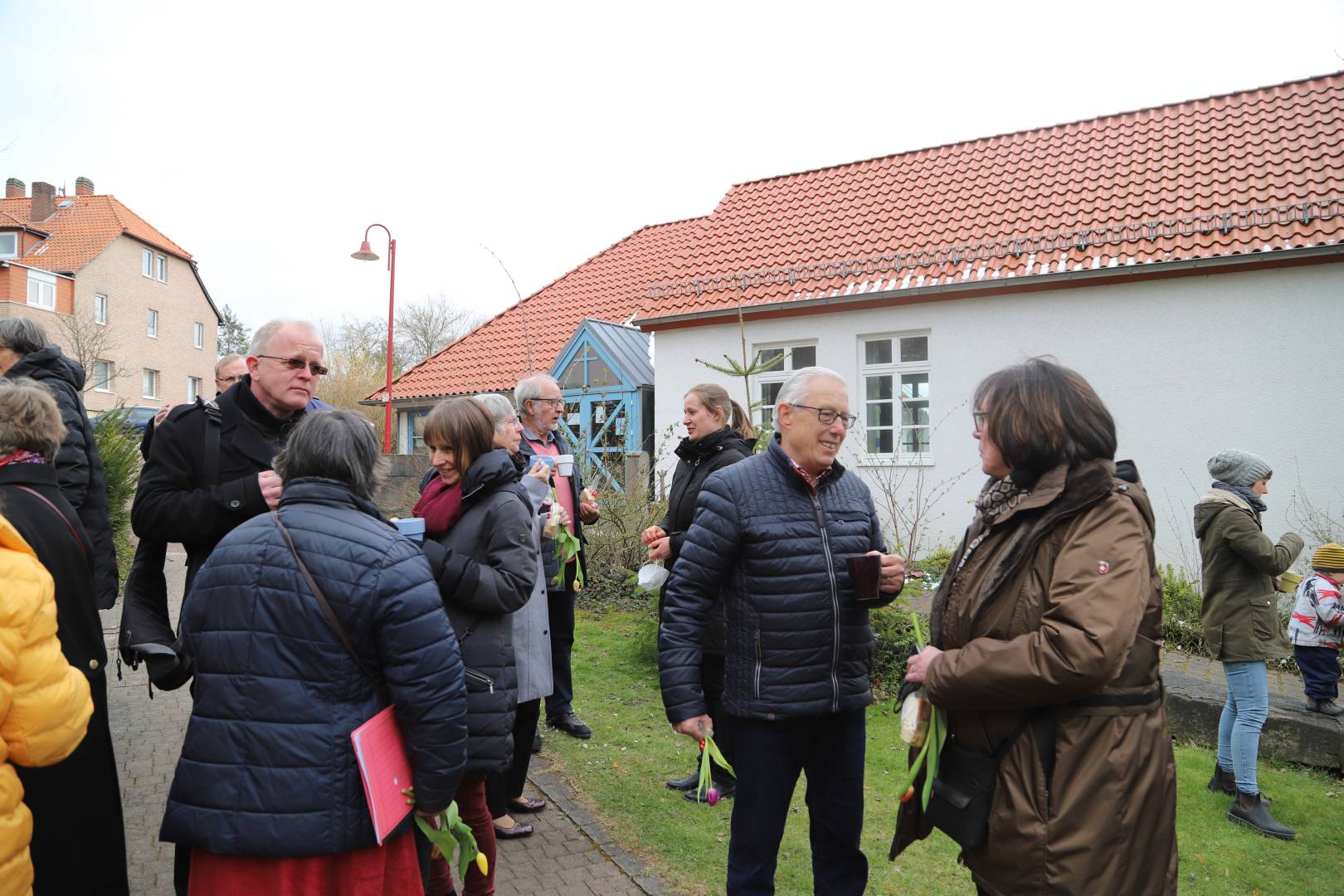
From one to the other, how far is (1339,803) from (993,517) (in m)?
4.06

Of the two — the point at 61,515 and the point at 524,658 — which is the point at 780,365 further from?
the point at 61,515

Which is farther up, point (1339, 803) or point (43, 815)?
point (43, 815)

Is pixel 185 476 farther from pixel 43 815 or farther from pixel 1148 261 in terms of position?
pixel 1148 261

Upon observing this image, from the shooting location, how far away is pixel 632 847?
4039mm

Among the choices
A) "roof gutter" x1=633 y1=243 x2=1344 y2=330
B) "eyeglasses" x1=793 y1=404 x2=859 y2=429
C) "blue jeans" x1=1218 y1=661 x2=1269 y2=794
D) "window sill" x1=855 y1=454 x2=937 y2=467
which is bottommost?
"blue jeans" x1=1218 y1=661 x2=1269 y2=794

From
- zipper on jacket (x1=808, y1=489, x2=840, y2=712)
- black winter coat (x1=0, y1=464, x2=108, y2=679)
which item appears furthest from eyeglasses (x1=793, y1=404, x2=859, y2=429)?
black winter coat (x1=0, y1=464, x2=108, y2=679)

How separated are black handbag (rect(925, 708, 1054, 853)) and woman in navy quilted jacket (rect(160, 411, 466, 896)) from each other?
1.38m

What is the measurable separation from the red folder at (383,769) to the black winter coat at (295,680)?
→ 0.12ft

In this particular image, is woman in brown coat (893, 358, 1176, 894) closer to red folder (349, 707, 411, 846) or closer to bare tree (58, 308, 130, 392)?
red folder (349, 707, 411, 846)

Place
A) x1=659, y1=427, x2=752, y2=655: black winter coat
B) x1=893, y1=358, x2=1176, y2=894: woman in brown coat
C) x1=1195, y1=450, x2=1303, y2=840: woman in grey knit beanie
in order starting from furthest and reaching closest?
x1=1195, y1=450, x2=1303, y2=840: woman in grey knit beanie, x1=659, y1=427, x2=752, y2=655: black winter coat, x1=893, y1=358, x2=1176, y2=894: woman in brown coat

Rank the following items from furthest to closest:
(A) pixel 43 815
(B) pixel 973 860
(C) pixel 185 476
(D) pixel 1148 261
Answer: (D) pixel 1148 261 < (C) pixel 185 476 < (A) pixel 43 815 < (B) pixel 973 860

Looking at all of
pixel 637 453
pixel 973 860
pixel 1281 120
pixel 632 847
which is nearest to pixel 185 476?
pixel 632 847

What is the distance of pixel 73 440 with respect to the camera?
14.0 feet

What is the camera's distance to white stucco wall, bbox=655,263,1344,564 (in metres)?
9.70
